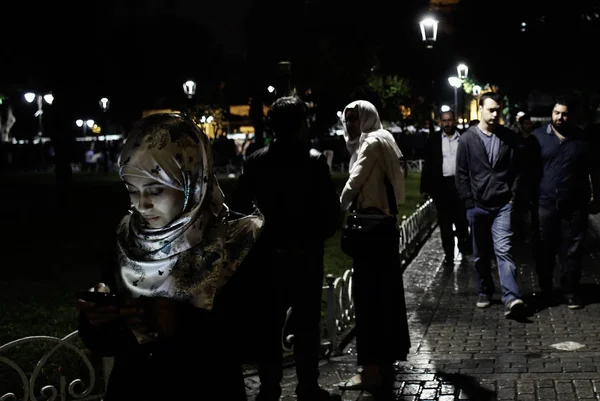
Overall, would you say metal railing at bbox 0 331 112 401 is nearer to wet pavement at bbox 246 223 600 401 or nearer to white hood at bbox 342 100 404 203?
wet pavement at bbox 246 223 600 401

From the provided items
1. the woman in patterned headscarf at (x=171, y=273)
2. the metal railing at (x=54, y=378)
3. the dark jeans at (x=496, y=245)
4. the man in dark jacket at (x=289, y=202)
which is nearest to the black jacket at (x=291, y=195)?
the man in dark jacket at (x=289, y=202)

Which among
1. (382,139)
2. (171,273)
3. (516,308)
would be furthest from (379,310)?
(171,273)

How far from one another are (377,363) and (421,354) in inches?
40.8

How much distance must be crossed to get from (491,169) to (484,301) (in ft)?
4.53

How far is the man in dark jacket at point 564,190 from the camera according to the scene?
9336 mm

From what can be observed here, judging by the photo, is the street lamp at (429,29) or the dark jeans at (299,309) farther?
the street lamp at (429,29)

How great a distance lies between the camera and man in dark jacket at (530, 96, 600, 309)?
30.6ft

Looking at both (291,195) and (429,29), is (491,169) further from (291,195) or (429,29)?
(429,29)

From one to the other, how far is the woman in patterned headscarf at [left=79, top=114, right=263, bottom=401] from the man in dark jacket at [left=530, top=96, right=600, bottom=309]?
22.8ft

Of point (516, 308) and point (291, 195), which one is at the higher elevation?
point (291, 195)

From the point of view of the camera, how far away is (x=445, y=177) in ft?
42.1

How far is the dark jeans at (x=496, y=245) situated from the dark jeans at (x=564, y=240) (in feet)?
1.88

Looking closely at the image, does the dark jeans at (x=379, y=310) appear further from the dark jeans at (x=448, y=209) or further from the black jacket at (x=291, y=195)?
the dark jeans at (x=448, y=209)

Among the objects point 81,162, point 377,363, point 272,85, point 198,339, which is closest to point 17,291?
point 377,363
